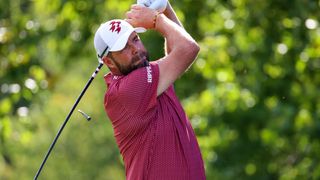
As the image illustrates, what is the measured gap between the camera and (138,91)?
23.1 ft

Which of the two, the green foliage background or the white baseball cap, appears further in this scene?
Result: the green foliage background

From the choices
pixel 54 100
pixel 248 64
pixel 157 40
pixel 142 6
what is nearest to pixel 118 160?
pixel 54 100

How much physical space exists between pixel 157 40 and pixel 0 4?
2138mm

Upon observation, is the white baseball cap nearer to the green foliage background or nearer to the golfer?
the golfer

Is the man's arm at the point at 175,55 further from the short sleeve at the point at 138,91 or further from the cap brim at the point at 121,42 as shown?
the cap brim at the point at 121,42

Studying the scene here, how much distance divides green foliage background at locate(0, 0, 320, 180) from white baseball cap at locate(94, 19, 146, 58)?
5974 mm

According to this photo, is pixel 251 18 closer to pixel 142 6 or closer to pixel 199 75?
pixel 199 75

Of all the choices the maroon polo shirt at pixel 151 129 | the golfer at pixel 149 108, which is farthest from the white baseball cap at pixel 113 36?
the maroon polo shirt at pixel 151 129

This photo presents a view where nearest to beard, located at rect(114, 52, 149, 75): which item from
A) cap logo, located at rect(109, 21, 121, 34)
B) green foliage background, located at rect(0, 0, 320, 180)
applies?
cap logo, located at rect(109, 21, 121, 34)

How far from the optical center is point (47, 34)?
47.1ft

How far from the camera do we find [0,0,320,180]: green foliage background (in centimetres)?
1383

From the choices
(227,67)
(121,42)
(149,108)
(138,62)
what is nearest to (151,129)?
(149,108)

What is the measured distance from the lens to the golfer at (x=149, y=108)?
707cm

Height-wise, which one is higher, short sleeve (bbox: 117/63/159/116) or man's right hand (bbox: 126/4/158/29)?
man's right hand (bbox: 126/4/158/29)
